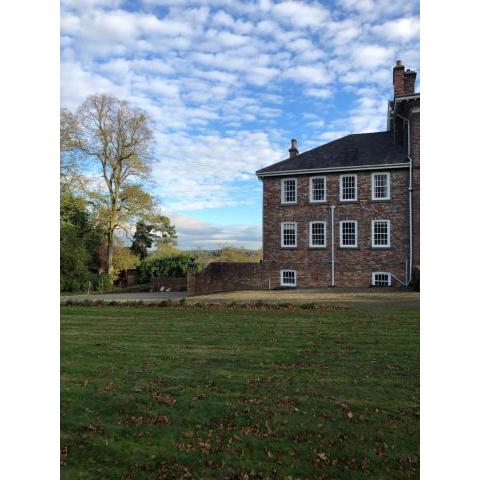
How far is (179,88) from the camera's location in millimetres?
4855

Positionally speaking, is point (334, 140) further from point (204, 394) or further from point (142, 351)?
point (204, 394)

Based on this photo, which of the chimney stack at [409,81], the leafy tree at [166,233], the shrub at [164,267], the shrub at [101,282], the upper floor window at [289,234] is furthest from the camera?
the leafy tree at [166,233]

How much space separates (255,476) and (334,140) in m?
20.5

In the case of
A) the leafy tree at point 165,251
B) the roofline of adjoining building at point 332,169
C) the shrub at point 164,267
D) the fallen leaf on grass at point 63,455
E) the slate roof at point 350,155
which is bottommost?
the fallen leaf on grass at point 63,455

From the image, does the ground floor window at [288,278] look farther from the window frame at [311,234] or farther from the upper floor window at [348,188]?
the upper floor window at [348,188]

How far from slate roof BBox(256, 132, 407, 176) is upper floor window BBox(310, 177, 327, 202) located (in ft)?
1.94

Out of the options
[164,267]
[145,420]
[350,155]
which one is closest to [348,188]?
[350,155]

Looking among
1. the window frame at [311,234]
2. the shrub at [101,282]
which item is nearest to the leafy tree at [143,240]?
the shrub at [101,282]

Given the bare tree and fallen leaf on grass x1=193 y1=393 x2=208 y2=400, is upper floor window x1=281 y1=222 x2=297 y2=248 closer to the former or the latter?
the bare tree

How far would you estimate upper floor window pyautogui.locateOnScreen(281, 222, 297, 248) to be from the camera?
66.7ft

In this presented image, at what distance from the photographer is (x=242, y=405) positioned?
4312 mm

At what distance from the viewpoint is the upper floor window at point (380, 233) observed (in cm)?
1897

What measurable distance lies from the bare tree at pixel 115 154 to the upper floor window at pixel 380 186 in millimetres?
11759
